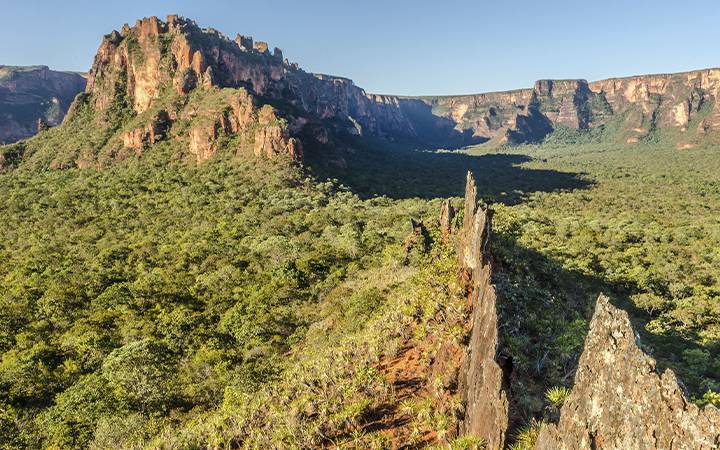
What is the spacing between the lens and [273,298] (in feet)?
129

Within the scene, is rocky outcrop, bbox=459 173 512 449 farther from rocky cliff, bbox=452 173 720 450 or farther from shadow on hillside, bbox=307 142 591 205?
shadow on hillside, bbox=307 142 591 205

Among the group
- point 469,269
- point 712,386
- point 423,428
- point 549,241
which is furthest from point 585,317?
point 549,241

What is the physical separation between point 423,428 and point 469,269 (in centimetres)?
973

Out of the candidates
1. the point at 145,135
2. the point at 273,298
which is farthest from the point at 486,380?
the point at 145,135

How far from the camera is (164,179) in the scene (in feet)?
267

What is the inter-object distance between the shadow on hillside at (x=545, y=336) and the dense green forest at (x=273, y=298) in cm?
12

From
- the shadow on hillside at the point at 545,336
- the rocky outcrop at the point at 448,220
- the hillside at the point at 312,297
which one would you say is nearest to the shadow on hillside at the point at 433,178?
the hillside at the point at 312,297

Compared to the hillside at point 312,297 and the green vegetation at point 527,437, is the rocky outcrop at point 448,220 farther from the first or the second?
the green vegetation at point 527,437

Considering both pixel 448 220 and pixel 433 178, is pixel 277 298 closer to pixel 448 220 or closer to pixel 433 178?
pixel 448 220

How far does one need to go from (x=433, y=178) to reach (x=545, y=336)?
10313cm

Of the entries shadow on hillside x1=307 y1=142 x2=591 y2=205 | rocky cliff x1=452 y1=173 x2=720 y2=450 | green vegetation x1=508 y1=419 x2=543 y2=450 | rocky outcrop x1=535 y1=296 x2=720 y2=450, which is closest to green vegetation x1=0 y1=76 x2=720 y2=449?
green vegetation x1=508 y1=419 x2=543 y2=450

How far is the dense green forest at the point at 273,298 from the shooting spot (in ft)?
54.6

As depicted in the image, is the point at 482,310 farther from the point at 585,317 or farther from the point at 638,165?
the point at 638,165

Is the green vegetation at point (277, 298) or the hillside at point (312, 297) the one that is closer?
the hillside at point (312, 297)
